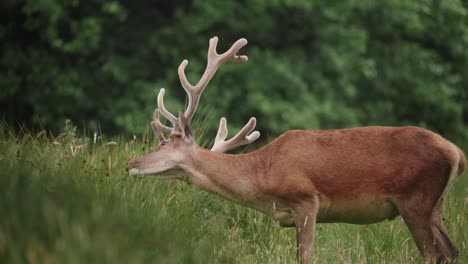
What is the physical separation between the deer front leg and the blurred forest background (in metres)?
7.01

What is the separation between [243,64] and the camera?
13508 millimetres

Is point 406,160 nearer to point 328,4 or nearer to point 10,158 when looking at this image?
point 10,158

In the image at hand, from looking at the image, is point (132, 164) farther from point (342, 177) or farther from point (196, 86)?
point (342, 177)

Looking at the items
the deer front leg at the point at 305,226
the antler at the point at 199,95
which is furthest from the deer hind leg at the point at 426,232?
the antler at the point at 199,95

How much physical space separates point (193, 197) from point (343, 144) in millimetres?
1191

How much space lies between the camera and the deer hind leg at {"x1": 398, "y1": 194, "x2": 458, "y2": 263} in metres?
5.47

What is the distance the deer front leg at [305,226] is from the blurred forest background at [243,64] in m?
7.01

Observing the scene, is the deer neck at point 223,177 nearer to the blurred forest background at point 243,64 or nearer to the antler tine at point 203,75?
the antler tine at point 203,75

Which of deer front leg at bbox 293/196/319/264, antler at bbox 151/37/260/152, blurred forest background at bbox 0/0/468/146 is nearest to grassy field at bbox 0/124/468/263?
deer front leg at bbox 293/196/319/264

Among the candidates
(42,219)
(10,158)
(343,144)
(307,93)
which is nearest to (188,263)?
(42,219)

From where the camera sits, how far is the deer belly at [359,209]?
219 inches

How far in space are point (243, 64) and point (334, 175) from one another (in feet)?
26.3

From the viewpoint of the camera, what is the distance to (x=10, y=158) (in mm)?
5055

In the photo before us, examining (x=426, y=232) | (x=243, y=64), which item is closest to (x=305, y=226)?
(x=426, y=232)
